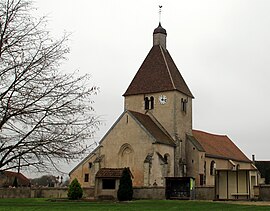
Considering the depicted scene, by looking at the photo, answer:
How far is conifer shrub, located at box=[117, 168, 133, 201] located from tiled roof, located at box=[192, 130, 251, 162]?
1794 cm

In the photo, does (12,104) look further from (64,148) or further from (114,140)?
(114,140)

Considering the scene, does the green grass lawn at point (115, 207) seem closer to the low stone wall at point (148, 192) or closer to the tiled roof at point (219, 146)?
the low stone wall at point (148, 192)

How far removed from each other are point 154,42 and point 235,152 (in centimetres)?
2297

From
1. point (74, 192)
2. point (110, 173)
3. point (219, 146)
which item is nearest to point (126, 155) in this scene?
point (110, 173)

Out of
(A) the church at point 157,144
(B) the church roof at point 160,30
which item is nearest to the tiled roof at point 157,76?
(A) the church at point 157,144

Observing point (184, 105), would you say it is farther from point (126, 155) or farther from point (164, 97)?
point (126, 155)

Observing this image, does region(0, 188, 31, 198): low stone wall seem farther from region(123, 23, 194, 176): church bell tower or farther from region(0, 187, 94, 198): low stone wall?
region(123, 23, 194, 176): church bell tower

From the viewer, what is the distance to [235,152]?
66000 millimetres

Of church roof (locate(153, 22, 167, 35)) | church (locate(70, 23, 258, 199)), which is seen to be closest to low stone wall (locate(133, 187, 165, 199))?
church (locate(70, 23, 258, 199))

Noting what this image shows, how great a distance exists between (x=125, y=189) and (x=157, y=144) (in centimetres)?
853

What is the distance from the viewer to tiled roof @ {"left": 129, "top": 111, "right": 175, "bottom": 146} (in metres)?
43.9

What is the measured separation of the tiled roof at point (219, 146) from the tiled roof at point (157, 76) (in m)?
7.78

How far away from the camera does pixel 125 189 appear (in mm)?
35562

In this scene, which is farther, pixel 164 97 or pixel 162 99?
pixel 162 99
